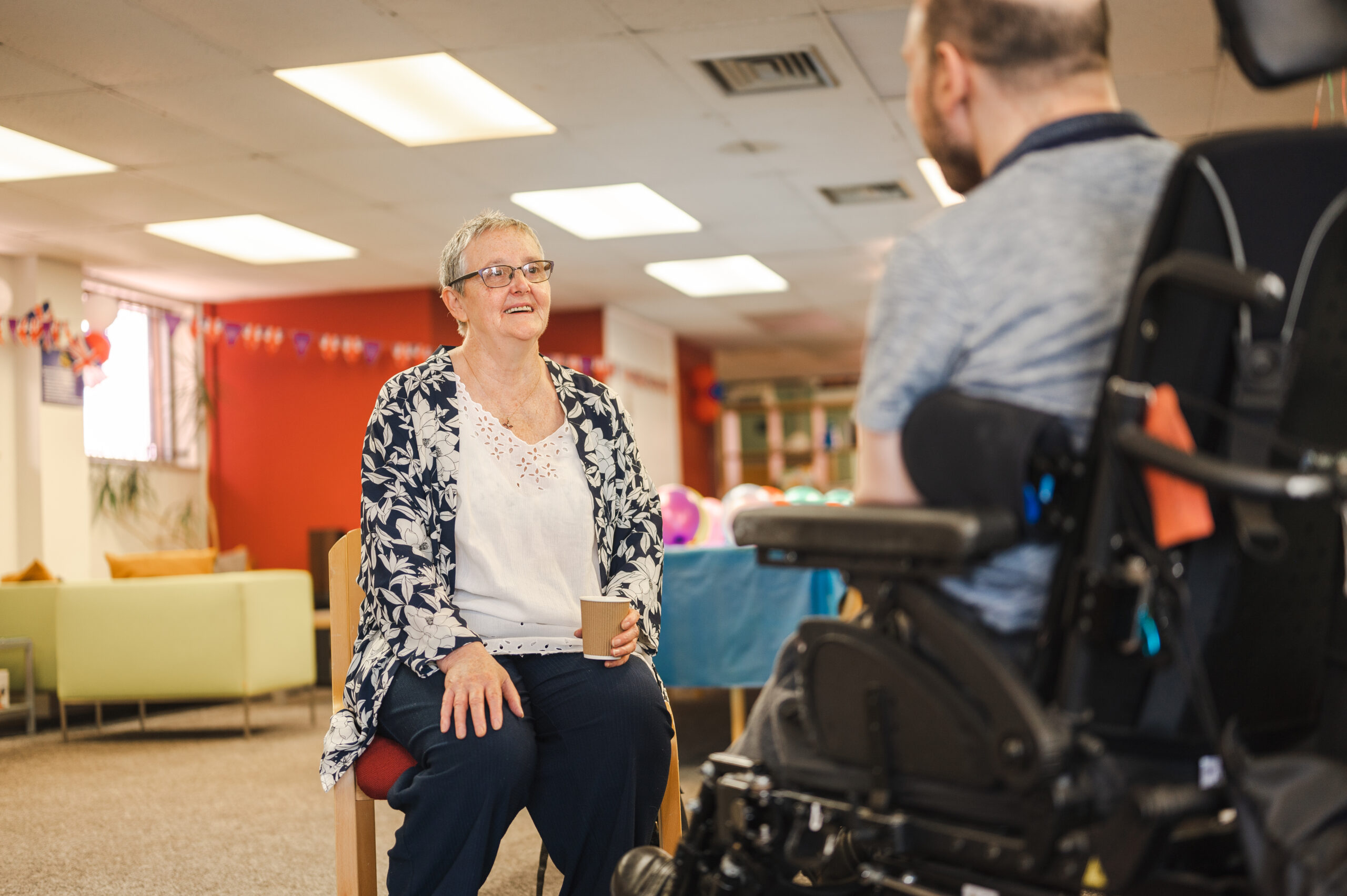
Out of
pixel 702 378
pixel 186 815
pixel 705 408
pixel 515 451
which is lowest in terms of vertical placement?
pixel 186 815

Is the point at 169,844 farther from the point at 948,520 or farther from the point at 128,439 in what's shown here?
the point at 128,439

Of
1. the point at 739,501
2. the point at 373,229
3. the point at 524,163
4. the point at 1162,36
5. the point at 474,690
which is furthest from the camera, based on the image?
the point at 373,229

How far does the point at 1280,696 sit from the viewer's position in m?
0.98

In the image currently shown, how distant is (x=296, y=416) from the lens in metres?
9.14

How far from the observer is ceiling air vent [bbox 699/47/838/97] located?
178 inches

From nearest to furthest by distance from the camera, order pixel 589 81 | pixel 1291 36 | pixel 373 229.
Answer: pixel 1291 36 < pixel 589 81 < pixel 373 229

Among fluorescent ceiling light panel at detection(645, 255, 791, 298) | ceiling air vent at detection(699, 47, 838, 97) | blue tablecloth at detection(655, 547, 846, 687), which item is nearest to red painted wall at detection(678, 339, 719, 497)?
fluorescent ceiling light panel at detection(645, 255, 791, 298)

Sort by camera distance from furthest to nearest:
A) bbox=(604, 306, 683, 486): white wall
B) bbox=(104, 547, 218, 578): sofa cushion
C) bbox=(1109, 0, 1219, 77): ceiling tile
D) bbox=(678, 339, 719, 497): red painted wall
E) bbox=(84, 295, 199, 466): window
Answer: bbox=(678, 339, 719, 497): red painted wall < bbox=(604, 306, 683, 486): white wall < bbox=(84, 295, 199, 466): window < bbox=(104, 547, 218, 578): sofa cushion < bbox=(1109, 0, 1219, 77): ceiling tile

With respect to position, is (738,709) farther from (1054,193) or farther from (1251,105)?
(1251,105)

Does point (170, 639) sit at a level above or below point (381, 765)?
below

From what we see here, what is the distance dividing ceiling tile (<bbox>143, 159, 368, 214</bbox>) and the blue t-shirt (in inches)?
201

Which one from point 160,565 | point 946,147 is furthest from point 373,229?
point 946,147

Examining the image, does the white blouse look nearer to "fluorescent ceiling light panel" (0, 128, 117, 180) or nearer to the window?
"fluorescent ceiling light panel" (0, 128, 117, 180)

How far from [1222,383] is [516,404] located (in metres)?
1.32
